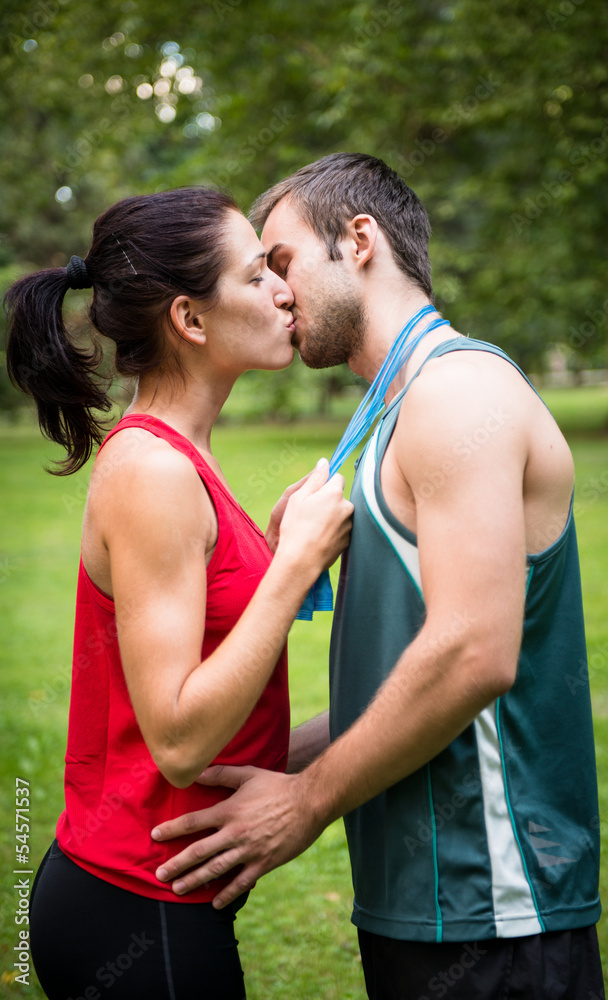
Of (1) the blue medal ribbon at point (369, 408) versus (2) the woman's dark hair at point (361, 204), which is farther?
(2) the woman's dark hair at point (361, 204)

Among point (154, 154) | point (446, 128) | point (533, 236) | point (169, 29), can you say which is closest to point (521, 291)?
point (533, 236)

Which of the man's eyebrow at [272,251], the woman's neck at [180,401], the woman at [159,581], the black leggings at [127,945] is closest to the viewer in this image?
the woman at [159,581]

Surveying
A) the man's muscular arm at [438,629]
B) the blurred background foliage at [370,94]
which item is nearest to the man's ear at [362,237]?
the man's muscular arm at [438,629]

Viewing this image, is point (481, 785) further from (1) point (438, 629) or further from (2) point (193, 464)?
(2) point (193, 464)

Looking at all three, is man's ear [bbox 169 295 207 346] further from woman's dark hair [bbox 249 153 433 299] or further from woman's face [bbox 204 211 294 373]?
woman's dark hair [bbox 249 153 433 299]

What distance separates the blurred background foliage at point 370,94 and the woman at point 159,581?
8.06m

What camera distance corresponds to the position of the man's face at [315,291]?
7.33 feet

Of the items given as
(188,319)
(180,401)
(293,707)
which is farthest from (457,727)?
(293,707)

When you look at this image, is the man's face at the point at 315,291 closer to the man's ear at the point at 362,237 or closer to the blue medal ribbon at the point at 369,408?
the man's ear at the point at 362,237

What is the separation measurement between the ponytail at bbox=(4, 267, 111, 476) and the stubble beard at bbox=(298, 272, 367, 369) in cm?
60

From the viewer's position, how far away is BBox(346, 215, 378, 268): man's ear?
2193mm

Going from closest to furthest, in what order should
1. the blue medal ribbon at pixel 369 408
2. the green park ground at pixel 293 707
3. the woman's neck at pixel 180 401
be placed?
1. the blue medal ribbon at pixel 369 408
2. the woman's neck at pixel 180 401
3. the green park ground at pixel 293 707

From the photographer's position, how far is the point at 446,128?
520 inches

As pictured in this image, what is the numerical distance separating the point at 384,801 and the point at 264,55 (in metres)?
12.4
